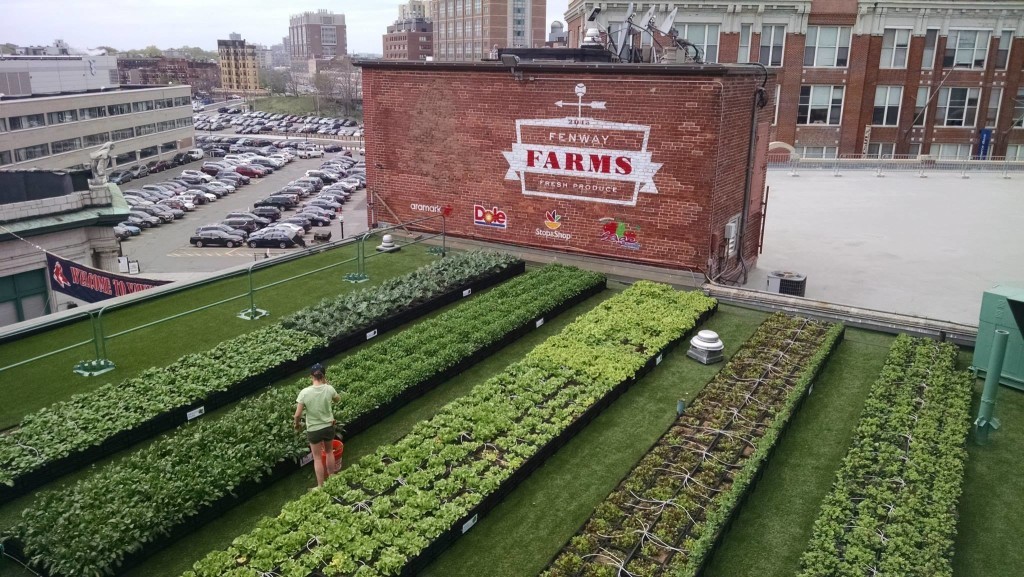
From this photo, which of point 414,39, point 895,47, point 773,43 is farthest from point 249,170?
point 414,39

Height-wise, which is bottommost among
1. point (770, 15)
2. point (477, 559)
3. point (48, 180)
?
point (477, 559)

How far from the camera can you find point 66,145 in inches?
3007

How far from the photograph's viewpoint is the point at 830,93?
57.8 meters

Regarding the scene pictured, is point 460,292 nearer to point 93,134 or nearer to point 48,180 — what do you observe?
point 48,180

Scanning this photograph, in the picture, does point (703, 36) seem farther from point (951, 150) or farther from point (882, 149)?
point (951, 150)

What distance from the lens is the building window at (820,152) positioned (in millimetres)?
A: 58344

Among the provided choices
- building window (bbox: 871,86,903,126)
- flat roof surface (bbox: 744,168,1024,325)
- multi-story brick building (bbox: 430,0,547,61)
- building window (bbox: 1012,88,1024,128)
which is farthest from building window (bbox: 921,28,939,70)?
multi-story brick building (bbox: 430,0,547,61)

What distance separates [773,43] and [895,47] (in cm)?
1009

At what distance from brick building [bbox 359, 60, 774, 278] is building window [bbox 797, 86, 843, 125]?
39.6 m

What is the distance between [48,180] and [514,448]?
2076 centimetres

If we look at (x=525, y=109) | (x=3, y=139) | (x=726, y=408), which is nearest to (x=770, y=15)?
(x=525, y=109)

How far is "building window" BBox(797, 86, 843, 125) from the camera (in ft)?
189

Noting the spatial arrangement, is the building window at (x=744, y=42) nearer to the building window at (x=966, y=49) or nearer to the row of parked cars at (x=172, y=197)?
the building window at (x=966, y=49)

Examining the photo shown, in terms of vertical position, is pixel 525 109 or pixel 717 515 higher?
pixel 525 109
